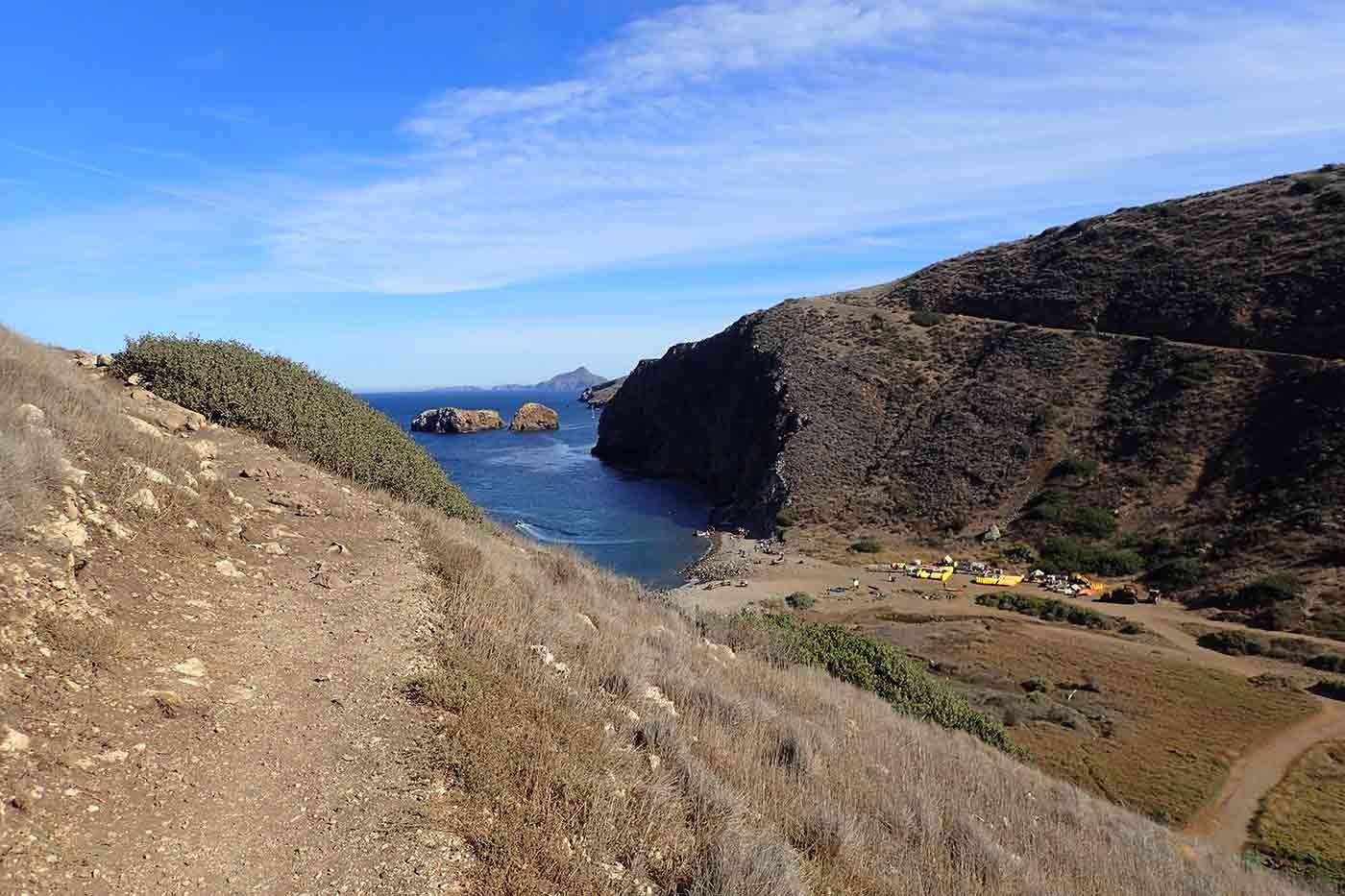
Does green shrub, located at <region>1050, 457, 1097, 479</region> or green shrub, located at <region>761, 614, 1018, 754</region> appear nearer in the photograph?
green shrub, located at <region>761, 614, 1018, 754</region>

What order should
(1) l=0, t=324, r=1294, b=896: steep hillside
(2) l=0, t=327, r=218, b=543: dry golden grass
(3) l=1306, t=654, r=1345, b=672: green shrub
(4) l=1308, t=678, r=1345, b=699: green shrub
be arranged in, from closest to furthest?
(1) l=0, t=324, r=1294, b=896: steep hillside, (2) l=0, t=327, r=218, b=543: dry golden grass, (4) l=1308, t=678, r=1345, b=699: green shrub, (3) l=1306, t=654, r=1345, b=672: green shrub

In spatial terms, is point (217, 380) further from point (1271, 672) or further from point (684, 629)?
point (1271, 672)

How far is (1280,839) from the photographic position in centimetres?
1458

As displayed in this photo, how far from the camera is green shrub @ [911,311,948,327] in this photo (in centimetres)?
6588

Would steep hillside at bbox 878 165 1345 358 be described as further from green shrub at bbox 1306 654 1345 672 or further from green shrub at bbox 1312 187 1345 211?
green shrub at bbox 1306 654 1345 672

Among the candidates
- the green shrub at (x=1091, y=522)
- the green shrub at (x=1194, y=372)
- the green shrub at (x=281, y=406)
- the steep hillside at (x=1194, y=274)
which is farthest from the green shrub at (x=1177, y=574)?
the green shrub at (x=281, y=406)

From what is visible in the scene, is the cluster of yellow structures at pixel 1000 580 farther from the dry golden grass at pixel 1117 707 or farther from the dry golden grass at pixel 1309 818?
the dry golden grass at pixel 1309 818

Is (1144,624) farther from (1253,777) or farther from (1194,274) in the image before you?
(1194,274)

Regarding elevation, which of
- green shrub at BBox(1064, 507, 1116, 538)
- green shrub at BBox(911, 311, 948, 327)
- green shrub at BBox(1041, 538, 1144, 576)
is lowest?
green shrub at BBox(1041, 538, 1144, 576)

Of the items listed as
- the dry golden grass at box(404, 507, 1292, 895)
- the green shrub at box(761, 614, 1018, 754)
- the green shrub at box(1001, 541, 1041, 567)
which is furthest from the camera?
the green shrub at box(1001, 541, 1041, 567)

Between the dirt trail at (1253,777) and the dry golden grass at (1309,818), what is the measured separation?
0.21 metres

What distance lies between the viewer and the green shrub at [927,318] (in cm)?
6588

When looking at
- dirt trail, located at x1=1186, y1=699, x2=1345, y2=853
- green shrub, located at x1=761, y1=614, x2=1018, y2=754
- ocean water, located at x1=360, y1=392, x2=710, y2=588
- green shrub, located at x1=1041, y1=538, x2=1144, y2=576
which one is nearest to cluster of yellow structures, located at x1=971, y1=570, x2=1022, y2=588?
green shrub, located at x1=1041, y1=538, x2=1144, y2=576

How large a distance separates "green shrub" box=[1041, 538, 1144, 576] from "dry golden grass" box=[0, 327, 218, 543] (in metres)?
41.1
